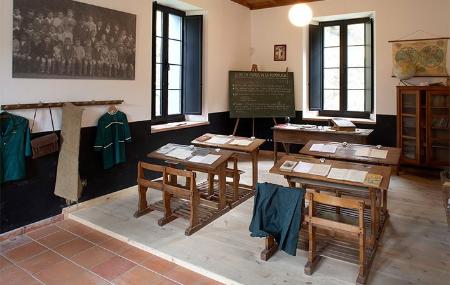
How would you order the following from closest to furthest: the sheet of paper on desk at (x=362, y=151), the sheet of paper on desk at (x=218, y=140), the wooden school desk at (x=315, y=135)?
the sheet of paper on desk at (x=362, y=151) < the sheet of paper on desk at (x=218, y=140) < the wooden school desk at (x=315, y=135)

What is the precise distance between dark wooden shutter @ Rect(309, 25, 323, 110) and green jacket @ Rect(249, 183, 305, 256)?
430 centimetres

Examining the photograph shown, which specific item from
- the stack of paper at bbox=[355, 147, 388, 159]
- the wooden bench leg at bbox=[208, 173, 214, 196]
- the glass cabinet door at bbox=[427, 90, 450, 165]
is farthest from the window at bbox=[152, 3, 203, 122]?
the glass cabinet door at bbox=[427, 90, 450, 165]

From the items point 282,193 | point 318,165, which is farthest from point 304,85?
point 282,193

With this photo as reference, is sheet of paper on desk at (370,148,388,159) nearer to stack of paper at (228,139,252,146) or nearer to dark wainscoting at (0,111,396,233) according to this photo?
stack of paper at (228,139,252,146)

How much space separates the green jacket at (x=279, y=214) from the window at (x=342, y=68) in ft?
13.6

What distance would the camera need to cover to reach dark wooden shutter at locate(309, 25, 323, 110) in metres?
6.44

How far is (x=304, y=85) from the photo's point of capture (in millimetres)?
6484

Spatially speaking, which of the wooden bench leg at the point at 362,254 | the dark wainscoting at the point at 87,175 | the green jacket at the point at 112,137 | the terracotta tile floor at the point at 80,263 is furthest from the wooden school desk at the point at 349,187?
the dark wainscoting at the point at 87,175

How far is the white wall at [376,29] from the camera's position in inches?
206

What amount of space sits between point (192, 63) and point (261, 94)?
56.1 inches

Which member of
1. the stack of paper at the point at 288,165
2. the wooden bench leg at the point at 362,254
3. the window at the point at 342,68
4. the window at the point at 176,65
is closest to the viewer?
the wooden bench leg at the point at 362,254

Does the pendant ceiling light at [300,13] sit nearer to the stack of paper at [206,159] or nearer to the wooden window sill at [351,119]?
the wooden window sill at [351,119]

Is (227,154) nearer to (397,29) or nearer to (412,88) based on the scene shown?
(412,88)

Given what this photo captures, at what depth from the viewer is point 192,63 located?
18.7 ft
